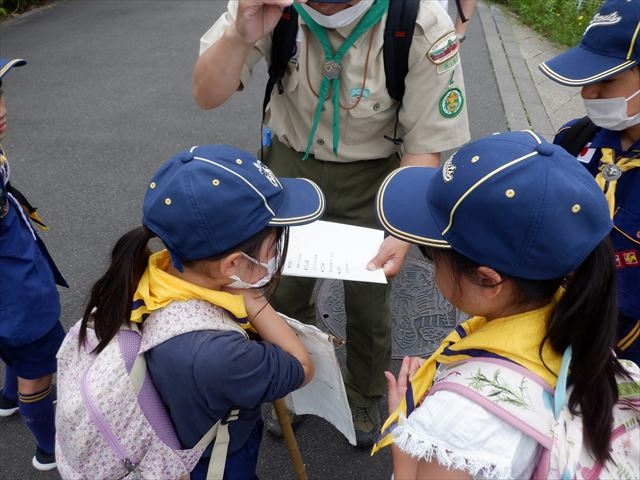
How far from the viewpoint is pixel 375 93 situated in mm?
1749

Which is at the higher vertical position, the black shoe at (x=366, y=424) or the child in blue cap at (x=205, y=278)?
the child in blue cap at (x=205, y=278)

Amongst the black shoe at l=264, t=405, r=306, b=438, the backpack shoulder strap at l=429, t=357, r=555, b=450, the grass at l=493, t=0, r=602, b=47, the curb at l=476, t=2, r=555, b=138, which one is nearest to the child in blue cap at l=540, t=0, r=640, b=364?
the backpack shoulder strap at l=429, t=357, r=555, b=450

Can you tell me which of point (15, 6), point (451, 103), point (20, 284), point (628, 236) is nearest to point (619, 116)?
point (628, 236)

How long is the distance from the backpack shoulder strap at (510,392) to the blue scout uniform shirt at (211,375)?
1.38 ft

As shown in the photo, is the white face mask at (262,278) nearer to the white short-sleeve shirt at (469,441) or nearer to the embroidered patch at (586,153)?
the white short-sleeve shirt at (469,441)

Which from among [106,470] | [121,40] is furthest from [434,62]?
[121,40]

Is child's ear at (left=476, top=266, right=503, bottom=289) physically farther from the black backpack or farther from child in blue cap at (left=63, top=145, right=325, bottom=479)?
the black backpack

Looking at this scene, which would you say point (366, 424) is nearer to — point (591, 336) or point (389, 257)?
→ point (389, 257)

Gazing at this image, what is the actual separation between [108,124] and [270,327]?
4101 mm

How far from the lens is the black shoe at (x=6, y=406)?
7.73 feet

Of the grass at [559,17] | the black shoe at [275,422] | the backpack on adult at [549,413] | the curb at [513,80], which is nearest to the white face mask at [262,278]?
the backpack on adult at [549,413]

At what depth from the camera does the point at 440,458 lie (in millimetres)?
966

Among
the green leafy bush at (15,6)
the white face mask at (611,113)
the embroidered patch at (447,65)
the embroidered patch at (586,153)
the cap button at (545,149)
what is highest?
the cap button at (545,149)

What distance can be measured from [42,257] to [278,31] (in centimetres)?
112
